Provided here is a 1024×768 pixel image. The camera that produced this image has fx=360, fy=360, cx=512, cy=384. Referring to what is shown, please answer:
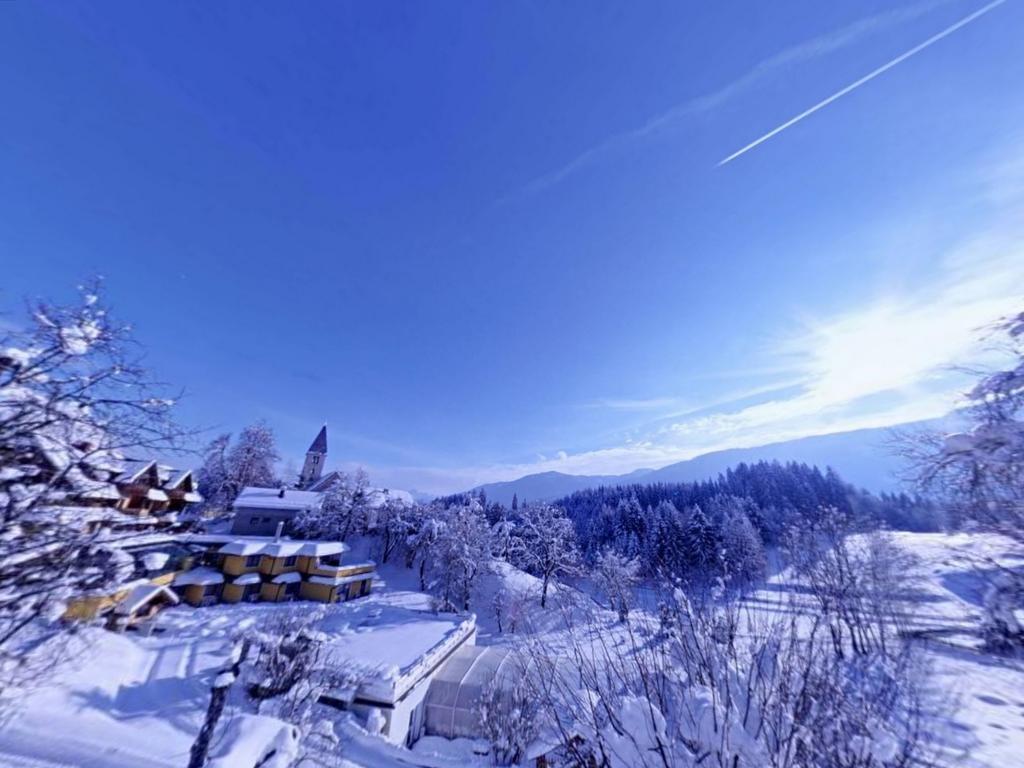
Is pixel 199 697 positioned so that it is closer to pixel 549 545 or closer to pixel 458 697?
pixel 458 697

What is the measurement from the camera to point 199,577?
28.5 meters

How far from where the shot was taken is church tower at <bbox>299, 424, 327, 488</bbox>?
68562 millimetres

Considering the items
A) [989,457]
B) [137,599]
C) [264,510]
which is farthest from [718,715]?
[264,510]

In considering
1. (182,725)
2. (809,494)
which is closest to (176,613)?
(182,725)

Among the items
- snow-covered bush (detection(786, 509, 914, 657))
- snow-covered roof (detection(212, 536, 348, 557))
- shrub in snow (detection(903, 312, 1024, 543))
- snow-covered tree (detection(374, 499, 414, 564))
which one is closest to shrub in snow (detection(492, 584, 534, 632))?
snow-covered tree (detection(374, 499, 414, 564))

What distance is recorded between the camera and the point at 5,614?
5746 millimetres

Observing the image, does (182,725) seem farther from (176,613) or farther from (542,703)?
(176,613)

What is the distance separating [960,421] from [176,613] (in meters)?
39.0

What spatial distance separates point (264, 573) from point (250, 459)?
96.3 ft

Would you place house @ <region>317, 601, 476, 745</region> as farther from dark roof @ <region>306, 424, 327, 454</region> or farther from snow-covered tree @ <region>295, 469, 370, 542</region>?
dark roof @ <region>306, 424, 327, 454</region>

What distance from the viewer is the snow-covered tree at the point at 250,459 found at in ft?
172

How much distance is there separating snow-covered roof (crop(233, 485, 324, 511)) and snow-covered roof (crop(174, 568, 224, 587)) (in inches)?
433

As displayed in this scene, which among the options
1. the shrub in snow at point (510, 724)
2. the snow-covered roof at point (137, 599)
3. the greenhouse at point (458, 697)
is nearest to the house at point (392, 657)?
the greenhouse at point (458, 697)

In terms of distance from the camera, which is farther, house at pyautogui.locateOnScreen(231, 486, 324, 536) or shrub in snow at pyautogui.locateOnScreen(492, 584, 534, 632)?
house at pyautogui.locateOnScreen(231, 486, 324, 536)
